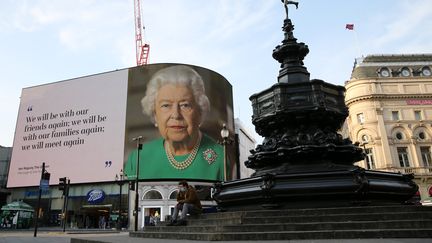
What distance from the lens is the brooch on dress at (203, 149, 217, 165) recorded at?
48000mm

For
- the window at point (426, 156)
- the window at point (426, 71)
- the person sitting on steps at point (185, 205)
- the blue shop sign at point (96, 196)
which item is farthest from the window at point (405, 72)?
the person sitting on steps at point (185, 205)

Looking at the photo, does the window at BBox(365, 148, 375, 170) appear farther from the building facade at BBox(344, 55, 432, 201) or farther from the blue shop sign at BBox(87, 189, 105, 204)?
the blue shop sign at BBox(87, 189, 105, 204)

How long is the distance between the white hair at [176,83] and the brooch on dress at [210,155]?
4721mm

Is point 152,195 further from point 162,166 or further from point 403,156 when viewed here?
point 403,156

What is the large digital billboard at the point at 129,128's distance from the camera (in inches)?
1857

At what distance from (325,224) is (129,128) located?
44066mm

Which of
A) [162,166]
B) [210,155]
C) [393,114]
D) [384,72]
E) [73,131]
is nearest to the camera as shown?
[162,166]

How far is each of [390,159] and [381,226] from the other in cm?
4271

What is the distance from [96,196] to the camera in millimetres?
47625

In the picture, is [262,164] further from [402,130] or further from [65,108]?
[65,108]

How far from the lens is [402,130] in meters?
46.4

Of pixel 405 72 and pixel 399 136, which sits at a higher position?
pixel 405 72

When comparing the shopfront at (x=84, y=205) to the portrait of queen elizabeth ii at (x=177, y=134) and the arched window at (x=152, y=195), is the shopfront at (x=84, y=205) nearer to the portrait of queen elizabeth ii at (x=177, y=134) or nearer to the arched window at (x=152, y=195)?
the arched window at (x=152, y=195)

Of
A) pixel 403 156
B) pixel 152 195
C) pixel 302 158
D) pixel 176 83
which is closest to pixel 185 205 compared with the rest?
pixel 302 158
